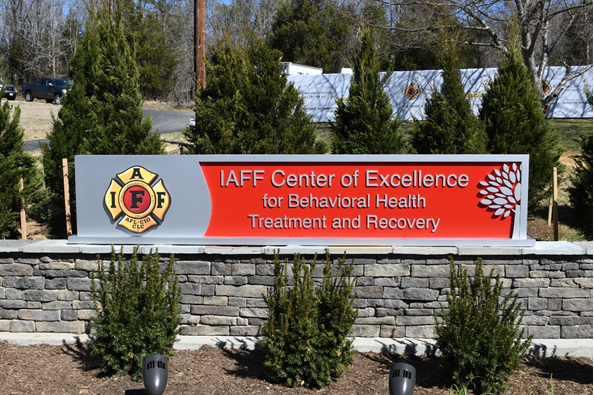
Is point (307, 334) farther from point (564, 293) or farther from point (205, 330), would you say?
point (564, 293)

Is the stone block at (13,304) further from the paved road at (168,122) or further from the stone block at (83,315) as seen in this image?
the paved road at (168,122)

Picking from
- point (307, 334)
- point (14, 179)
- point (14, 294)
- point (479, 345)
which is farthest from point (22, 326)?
point (479, 345)

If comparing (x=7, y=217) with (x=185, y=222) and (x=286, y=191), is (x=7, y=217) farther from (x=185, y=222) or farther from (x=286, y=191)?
(x=286, y=191)

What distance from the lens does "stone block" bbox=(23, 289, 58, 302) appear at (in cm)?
562

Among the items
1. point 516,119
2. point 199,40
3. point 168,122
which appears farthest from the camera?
point 168,122

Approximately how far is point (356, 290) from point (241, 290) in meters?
1.13

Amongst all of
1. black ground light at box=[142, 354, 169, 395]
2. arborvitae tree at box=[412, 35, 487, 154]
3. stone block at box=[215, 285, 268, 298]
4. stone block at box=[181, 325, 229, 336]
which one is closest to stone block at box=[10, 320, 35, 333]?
stone block at box=[181, 325, 229, 336]

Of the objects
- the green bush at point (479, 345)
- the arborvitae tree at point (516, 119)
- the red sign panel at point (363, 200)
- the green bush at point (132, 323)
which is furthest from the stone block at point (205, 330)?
the arborvitae tree at point (516, 119)

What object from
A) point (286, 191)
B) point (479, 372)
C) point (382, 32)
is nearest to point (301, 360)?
point (479, 372)

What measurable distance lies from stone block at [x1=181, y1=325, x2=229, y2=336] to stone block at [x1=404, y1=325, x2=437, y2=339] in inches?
71.2

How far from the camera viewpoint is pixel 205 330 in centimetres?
564

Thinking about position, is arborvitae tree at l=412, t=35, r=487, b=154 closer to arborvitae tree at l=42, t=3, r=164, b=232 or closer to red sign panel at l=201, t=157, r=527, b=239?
red sign panel at l=201, t=157, r=527, b=239

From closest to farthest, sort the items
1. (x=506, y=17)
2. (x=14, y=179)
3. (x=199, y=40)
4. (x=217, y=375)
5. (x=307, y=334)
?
(x=307, y=334) < (x=217, y=375) < (x=14, y=179) < (x=199, y=40) < (x=506, y=17)

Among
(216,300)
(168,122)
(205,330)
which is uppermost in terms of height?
(168,122)
